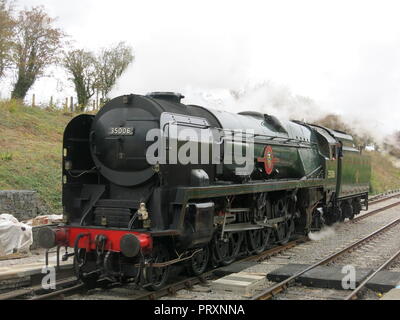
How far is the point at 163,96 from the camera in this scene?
25.5ft

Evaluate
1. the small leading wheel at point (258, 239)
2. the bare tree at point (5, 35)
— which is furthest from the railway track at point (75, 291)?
the bare tree at point (5, 35)

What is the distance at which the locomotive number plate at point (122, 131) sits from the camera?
7.03 meters

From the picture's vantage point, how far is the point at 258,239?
10141 mm

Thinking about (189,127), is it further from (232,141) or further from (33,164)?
(33,164)

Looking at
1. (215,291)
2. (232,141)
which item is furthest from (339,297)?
(232,141)

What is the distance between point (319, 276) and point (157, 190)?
10.2 feet

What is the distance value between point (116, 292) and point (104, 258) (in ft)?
2.30

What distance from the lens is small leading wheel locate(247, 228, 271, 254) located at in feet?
31.8

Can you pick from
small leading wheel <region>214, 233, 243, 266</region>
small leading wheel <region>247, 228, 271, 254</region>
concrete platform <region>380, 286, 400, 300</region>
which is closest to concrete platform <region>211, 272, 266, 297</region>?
small leading wheel <region>214, 233, 243, 266</region>

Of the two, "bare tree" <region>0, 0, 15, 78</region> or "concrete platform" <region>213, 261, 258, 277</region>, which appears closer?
"concrete platform" <region>213, 261, 258, 277</region>

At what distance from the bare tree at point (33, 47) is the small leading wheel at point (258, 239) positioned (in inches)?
716

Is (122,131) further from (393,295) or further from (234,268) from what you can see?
(393,295)

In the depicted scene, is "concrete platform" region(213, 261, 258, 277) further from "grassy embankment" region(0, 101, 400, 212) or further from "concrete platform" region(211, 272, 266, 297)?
"grassy embankment" region(0, 101, 400, 212)

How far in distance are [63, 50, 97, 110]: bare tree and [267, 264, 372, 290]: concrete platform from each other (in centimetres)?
2198
